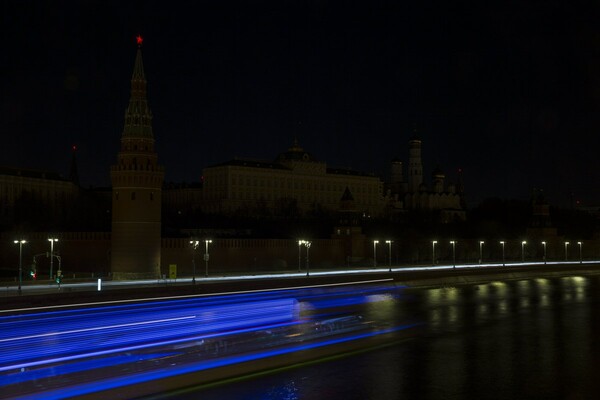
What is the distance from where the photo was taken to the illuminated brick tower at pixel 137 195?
4494 cm

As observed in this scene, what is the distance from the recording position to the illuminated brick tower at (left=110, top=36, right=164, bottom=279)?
44.9m

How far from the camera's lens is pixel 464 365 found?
18.4m

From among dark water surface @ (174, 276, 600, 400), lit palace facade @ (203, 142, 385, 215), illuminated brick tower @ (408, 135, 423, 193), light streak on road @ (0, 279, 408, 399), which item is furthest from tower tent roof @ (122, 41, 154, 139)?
illuminated brick tower @ (408, 135, 423, 193)

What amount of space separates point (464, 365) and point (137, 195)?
100 feet

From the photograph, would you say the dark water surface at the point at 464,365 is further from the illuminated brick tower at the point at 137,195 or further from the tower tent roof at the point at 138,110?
the tower tent roof at the point at 138,110

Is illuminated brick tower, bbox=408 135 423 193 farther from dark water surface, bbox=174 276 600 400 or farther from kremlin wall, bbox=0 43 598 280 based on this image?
dark water surface, bbox=174 276 600 400

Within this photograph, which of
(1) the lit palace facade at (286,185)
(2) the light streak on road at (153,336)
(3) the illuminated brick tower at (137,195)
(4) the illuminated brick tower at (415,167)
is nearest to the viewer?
(2) the light streak on road at (153,336)

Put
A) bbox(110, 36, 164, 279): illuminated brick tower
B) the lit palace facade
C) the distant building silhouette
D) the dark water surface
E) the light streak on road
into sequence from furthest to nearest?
the distant building silhouette, the lit palace facade, bbox(110, 36, 164, 279): illuminated brick tower, the light streak on road, the dark water surface

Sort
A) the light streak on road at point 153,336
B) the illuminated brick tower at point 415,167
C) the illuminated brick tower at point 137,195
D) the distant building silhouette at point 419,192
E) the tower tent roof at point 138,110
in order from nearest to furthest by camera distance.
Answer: the light streak on road at point 153,336 → the illuminated brick tower at point 137,195 → the tower tent roof at point 138,110 → the distant building silhouette at point 419,192 → the illuminated brick tower at point 415,167

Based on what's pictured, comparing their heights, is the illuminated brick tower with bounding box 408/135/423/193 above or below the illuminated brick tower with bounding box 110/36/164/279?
above

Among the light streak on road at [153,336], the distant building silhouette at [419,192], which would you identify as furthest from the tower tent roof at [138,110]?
the distant building silhouette at [419,192]

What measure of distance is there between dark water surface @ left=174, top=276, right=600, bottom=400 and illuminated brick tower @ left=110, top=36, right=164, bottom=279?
63.5 ft

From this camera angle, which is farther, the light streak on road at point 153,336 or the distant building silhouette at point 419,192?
the distant building silhouette at point 419,192

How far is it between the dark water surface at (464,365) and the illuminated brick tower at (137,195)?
19.3 metres
